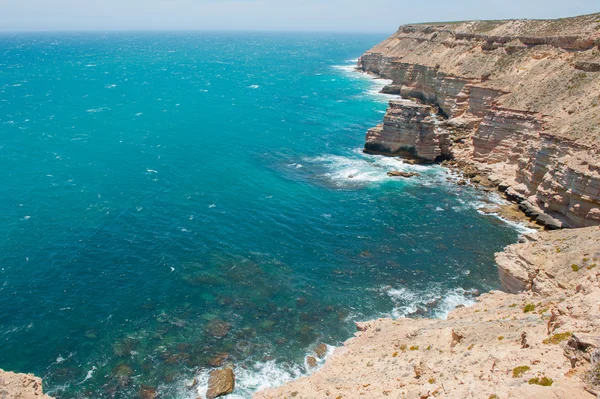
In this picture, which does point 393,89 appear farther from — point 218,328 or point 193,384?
point 193,384

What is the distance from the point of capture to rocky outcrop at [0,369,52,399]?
964 inches

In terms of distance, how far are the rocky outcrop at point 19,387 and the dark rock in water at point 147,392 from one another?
11.0 meters

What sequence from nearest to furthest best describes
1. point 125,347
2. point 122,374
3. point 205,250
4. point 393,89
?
1. point 122,374
2. point 125,347
3. point 205,250
4. point 393,89

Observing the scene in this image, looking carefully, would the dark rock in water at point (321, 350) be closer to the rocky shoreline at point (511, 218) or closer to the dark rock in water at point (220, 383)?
the rocky shoreline at point (511, 218)

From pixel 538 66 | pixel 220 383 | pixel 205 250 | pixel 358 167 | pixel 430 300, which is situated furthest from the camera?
pixel 538 66

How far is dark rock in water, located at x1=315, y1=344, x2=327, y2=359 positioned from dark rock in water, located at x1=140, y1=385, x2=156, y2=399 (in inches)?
568

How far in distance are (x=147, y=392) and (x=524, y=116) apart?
69.8 meters

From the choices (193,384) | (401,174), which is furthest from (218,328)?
(401,174)

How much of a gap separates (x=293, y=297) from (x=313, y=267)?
21.0ft

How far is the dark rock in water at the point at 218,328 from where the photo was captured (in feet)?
142

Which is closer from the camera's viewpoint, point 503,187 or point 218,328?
point 218,328

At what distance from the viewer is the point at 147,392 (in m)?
36.7

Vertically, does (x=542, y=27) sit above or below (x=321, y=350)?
above

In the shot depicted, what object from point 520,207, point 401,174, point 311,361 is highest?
point 520,207
